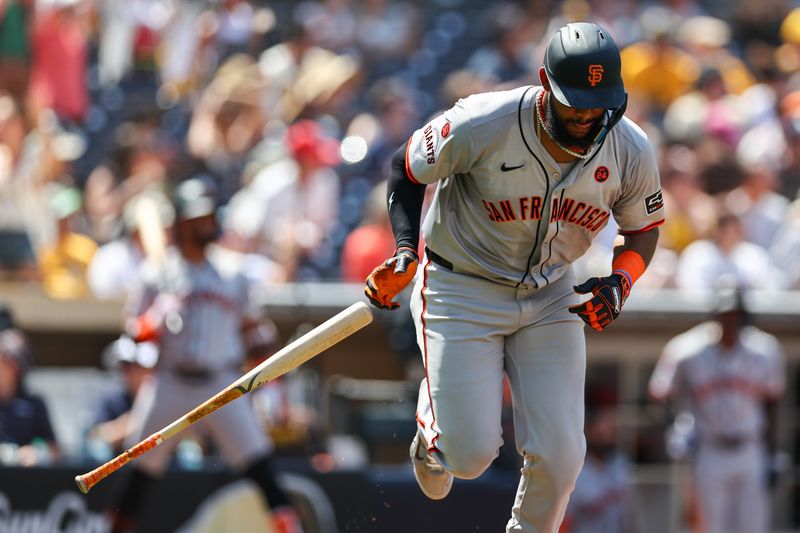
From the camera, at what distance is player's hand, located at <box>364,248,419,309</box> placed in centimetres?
554

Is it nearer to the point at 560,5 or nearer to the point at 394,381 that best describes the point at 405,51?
the point at 560,5

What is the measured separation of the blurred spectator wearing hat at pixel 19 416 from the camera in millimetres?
9180

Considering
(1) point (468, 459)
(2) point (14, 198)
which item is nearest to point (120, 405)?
(2) point (14, 198)

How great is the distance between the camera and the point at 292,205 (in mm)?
11031

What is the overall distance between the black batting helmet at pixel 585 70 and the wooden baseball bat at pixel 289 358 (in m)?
1.19

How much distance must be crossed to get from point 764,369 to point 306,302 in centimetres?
339

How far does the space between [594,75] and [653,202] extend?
2.46ft

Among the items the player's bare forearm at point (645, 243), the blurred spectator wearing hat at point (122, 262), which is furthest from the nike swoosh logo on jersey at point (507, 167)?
the blurred spectator wearing hat at point (122, 262)

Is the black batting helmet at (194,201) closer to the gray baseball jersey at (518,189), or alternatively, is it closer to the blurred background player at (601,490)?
the gray baseball jersey at (518,189)

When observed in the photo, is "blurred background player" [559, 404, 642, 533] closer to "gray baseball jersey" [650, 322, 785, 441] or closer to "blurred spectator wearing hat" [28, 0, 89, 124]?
"gray baseball jersey" [650, 322, 785, 441]

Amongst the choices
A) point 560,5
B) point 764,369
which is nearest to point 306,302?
point 764,369

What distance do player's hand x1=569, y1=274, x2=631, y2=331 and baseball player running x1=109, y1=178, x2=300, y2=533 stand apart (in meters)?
3.23

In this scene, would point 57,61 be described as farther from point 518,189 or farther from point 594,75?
point 594,75

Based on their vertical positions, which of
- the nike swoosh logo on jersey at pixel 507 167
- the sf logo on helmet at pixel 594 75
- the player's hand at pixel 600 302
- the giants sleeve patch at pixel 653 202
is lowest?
the player's hand at pixel 600 302
